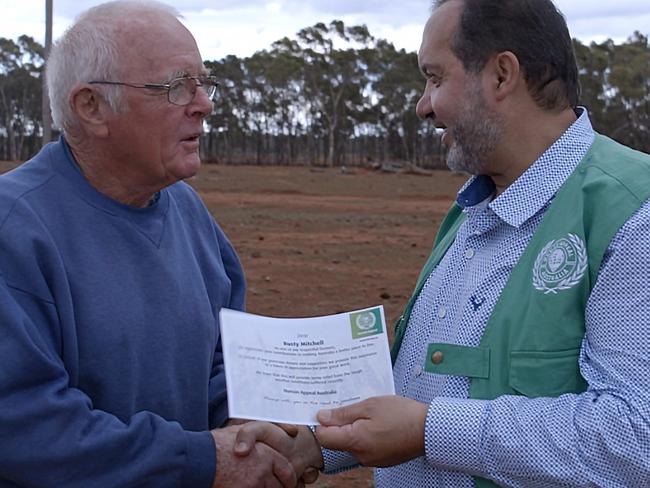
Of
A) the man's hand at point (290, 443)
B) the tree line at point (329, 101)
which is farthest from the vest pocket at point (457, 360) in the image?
the tree line at point (329, 101)

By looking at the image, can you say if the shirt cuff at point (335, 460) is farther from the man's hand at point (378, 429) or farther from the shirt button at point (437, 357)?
the shirt button at point (437, 357)

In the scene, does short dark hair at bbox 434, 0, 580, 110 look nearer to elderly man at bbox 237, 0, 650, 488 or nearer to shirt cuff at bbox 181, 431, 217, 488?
elderly man at bbox 237, 0, 650, 488

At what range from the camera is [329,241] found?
16.8 metres

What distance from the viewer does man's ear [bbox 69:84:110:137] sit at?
9.29ft

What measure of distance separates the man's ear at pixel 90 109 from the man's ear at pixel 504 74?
116 centimetres

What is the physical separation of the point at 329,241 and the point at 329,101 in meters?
46.9

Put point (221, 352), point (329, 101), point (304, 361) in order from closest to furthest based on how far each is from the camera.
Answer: point (304, 361), point (221, 352), point (329, 101)

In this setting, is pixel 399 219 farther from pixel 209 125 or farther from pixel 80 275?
pixel 209 125

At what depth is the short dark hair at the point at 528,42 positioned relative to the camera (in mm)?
2566

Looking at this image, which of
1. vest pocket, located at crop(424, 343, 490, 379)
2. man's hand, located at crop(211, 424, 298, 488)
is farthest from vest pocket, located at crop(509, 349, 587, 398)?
man's hand, located at crop(211, 424, 298, 488)

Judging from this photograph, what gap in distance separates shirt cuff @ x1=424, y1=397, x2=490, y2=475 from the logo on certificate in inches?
11.7

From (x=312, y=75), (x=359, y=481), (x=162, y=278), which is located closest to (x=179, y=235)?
(x=162, y=278)

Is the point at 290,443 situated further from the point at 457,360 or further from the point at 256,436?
the point at 457,360

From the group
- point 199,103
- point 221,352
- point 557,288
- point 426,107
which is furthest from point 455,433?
point 199,103
